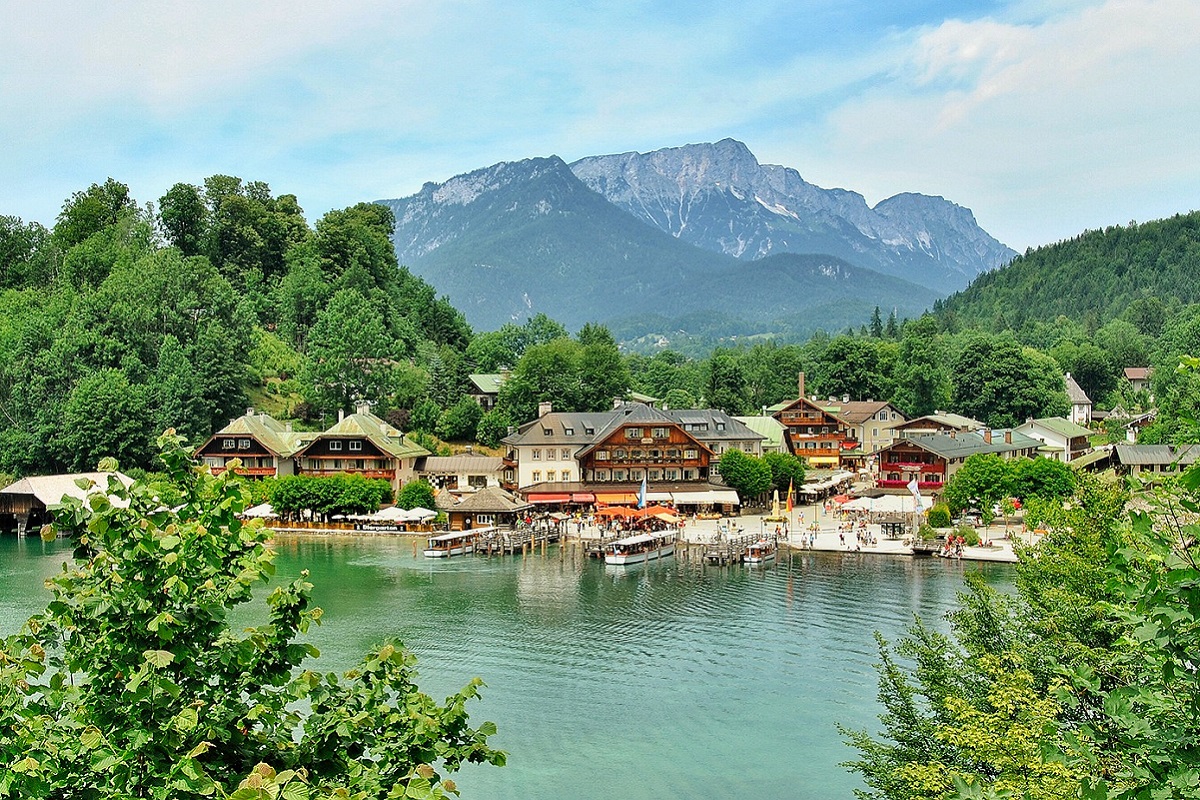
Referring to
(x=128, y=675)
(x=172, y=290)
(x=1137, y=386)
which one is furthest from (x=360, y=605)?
(x=1137, y=386)

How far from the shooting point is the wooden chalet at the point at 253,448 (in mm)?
→ 58812

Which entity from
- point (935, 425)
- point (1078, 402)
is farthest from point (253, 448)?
point (1078, 402)

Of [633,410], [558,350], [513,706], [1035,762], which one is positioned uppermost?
[558,350]

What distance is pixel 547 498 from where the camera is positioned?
195 feet

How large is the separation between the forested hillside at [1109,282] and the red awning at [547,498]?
127 metres

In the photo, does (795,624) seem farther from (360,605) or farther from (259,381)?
(259,381)

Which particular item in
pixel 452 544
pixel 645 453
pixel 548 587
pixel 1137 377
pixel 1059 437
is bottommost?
pixel 548 587

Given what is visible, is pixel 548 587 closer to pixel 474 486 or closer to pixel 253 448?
pixel 474 486

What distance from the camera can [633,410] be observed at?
202 feet

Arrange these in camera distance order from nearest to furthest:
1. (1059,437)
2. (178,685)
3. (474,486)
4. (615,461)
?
(178,685) < (615,461) < (474,486) < (1059,437)

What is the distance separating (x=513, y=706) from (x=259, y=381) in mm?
51059

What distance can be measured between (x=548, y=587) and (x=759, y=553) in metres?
10.3

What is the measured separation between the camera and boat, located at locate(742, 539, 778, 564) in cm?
4628

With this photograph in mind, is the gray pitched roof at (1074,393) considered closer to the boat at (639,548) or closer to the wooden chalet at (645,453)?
the wooden chalet at (645,453)
